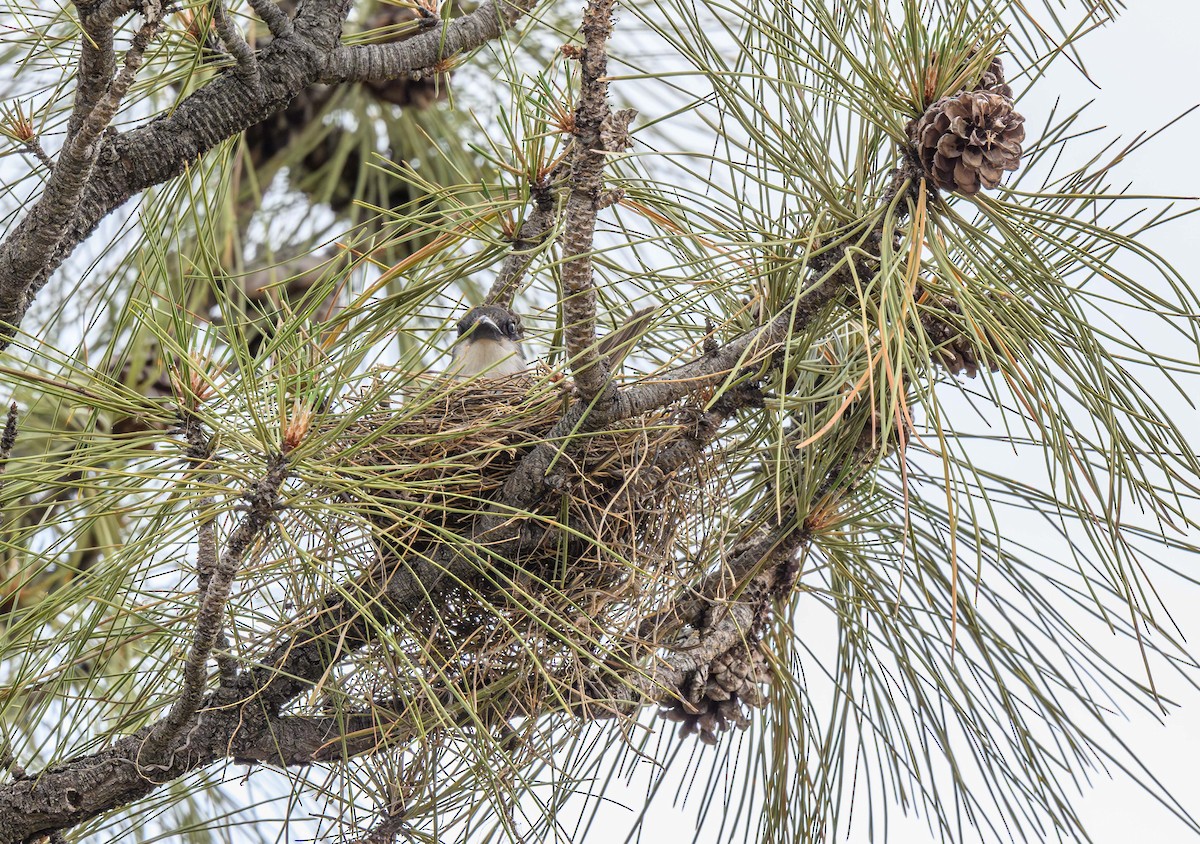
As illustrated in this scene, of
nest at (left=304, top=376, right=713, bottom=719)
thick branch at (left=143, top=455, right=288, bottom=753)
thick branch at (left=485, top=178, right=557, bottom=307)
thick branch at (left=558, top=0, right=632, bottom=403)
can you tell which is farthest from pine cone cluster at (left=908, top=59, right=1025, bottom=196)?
thick branch at (left=143, top=455, right=288, bottom=753)

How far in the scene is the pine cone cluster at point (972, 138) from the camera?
1.29 meters

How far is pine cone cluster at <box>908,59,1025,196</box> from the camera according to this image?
1292 millimetres

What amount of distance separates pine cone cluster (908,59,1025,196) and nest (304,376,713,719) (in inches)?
18.2

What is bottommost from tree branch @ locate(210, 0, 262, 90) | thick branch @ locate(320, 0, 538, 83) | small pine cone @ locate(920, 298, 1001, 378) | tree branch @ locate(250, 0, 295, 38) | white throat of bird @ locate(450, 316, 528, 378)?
white throat of bird @ locate(450, 316, 528, 378)

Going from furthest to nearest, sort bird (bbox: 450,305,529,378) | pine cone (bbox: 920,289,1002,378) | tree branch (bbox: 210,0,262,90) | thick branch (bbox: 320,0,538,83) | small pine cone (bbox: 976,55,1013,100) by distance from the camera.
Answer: bird (bbox: 450,305,529,378)
thick branch (bbox: 320,0,538,83)
pine cone (bbox: 920,289,1002,378)
tree branch (bbox: 210,0,262,90)
small pine cone (bbox: 976,55,1013,100)

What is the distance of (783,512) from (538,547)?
367mm

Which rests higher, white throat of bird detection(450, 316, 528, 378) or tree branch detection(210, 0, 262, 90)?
tree branch detection(210, 0, 262, 90)

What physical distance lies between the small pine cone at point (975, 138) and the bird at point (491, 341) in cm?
90

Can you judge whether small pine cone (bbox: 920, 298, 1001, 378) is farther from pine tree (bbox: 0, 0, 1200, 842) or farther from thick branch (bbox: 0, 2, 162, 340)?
thick branch (bbox: 0, 2, 162, 340)

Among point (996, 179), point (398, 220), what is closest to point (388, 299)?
point (398, 220)

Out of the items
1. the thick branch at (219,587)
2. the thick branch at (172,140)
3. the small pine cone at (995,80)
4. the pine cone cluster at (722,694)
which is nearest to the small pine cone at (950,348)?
the small pine cone at (995,80)

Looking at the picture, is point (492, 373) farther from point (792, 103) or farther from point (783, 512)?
point (792, 103)

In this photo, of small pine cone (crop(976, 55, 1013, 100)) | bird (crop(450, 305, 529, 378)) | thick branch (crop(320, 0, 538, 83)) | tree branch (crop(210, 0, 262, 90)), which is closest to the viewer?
small pine cone (crop(976, 55, 1013, 100))

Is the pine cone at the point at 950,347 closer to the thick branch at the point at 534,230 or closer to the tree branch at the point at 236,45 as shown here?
the thick branch at the point at 534,230
